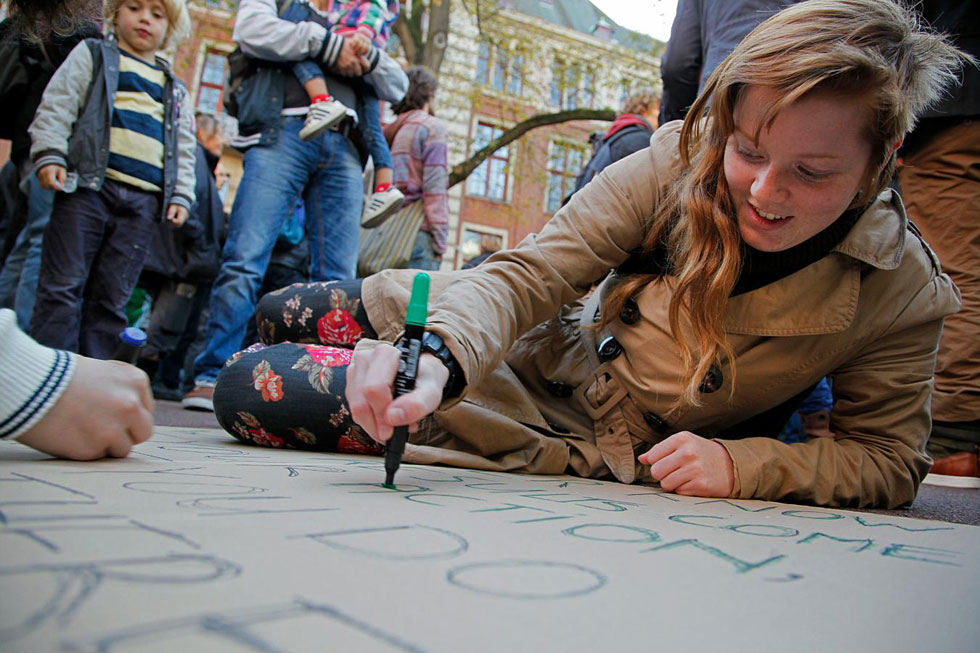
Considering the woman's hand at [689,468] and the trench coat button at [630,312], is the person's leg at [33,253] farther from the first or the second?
the woman's hand at [689,468]

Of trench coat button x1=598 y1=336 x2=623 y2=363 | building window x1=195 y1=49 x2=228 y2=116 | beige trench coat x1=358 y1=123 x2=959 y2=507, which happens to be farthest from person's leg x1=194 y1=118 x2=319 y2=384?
building window x1=195 y1=49 x2=228 y2=116

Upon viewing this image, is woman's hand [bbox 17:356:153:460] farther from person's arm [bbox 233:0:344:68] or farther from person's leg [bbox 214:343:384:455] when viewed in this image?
person's arm [bbox 233:0:344:68]

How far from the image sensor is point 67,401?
939mm

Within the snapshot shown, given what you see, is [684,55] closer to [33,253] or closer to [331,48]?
[331,48]

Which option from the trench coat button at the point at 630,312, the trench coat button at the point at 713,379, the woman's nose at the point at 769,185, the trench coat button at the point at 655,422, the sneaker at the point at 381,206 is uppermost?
the sneaker at the point at 381,206

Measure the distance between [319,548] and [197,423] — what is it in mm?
1872

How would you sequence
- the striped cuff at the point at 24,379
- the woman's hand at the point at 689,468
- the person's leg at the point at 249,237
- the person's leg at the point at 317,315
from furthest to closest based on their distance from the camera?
the person's leg at the point at 249,237 → the person's leg at the point at 317,315 → the woman's hand at the point at 689,468 → the striped cuff at the point at 24,379

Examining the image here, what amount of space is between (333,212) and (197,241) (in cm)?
132

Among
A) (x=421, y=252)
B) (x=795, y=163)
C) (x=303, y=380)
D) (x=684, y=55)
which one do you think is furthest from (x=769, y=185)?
(x=421, y=252)

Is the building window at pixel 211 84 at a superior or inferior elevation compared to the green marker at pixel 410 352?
superior

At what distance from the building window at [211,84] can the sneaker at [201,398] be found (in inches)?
515

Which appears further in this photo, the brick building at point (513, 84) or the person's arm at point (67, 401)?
→ the brick building at point (513, 84)

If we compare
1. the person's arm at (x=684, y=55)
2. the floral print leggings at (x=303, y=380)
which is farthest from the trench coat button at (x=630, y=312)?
the person's arm at (x=684, y=55)

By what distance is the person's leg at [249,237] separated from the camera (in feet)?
8.52
